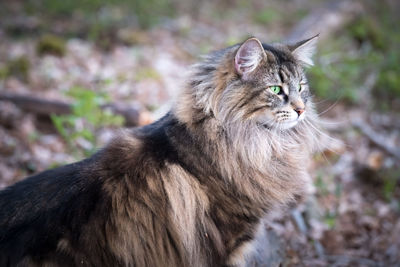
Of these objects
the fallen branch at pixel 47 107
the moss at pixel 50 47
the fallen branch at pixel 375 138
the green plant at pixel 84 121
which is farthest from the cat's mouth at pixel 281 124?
the moss at pixel 50 47

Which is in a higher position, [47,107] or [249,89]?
[47,107]

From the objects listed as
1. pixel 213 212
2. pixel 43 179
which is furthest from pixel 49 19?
pixel 213 212

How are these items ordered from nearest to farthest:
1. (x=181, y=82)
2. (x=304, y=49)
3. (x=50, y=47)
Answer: (x=181, y=82) < (x=304, y=49) < (x=50, y=47)

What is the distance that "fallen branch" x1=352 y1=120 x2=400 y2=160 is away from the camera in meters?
5.52

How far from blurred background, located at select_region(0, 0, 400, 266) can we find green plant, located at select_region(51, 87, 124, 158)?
18 mm

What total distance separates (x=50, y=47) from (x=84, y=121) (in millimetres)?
2358

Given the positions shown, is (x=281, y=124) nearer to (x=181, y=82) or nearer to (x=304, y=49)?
(x=304, y=49)

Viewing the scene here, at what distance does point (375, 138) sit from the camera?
19.4 feet

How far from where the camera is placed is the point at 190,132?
8.41 ft

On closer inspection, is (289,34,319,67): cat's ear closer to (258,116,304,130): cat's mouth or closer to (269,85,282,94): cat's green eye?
(269,85,282,94): cat's green eye

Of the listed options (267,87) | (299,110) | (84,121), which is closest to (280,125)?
(299,110)

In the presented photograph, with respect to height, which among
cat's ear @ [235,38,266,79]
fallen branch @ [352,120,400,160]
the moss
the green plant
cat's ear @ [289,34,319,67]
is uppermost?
the moss

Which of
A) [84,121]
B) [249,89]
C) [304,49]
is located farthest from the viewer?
[84,121]

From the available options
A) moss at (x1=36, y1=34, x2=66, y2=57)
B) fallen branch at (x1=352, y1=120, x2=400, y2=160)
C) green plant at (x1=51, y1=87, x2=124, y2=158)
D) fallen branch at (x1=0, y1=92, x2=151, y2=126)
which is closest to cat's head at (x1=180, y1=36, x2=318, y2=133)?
green plant at (x1=51, y1=87, x2=124, y2=158)
